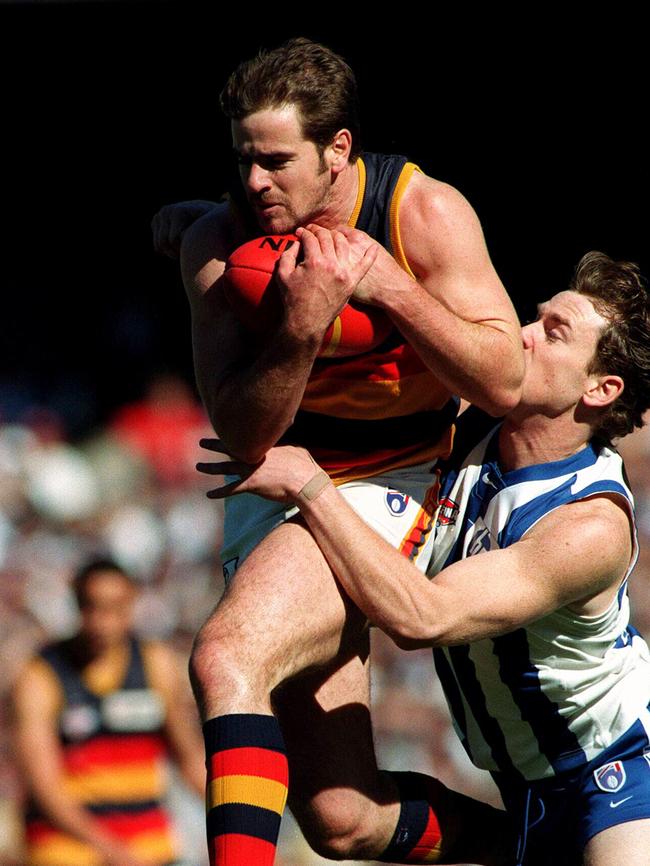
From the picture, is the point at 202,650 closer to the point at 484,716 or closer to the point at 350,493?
the point at 350,493

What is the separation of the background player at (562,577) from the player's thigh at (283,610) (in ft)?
0.70

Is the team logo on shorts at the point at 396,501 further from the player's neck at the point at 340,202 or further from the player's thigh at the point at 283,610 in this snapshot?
the player's neck at the point at 340,202

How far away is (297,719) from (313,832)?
A: 0.29 metres

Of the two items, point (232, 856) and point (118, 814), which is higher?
point (232, 856)

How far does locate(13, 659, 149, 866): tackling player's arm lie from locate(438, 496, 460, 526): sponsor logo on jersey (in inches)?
93.9

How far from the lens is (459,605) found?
126 inches

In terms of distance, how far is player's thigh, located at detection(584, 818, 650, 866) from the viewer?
3410mm

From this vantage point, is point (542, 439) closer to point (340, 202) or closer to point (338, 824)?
point (340, 202)

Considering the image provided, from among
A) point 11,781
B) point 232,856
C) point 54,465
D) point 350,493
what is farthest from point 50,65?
point 232,856

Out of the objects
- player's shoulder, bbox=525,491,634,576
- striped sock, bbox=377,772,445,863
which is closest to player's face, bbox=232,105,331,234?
player's shoulder, bbox=525,491,634,576

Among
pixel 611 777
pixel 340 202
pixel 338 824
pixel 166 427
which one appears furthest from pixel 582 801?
pixel 166 427

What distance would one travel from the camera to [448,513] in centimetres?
363

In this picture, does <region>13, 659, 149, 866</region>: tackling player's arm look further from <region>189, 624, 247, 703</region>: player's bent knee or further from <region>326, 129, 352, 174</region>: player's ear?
<region>326, 129, 352, 174</region>: player's ear

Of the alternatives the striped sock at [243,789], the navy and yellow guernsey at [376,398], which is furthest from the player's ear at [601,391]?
the striped sock at [243,789]
